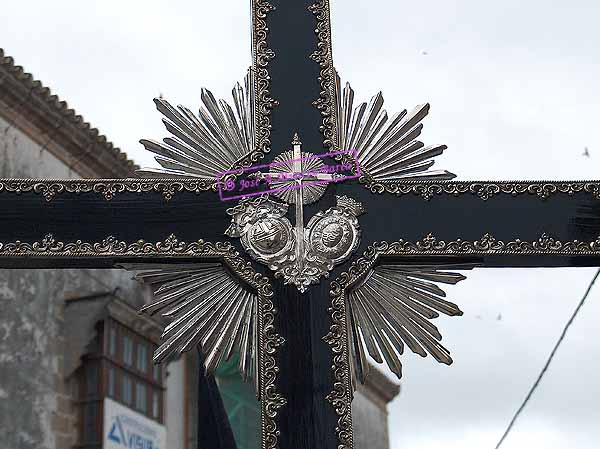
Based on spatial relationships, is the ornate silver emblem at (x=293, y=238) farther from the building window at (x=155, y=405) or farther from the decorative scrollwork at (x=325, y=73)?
the building window at (x=155, y=405)

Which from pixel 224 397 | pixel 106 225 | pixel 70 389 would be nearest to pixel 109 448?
pixel 70 389

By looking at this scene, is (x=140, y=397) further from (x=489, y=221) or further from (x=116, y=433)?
(x=489, y=221)

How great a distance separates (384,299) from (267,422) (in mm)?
438

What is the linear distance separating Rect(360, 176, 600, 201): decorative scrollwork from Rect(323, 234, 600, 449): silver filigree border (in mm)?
142

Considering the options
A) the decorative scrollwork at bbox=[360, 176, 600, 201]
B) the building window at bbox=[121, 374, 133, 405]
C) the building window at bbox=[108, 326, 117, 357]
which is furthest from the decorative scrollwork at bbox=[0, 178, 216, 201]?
the building window at bbox=[121, 374, 133, 405]

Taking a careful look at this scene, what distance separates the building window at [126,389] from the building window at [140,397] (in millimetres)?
114

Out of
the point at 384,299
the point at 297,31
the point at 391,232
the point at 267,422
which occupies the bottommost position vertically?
the point at 267,422

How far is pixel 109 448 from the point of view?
29.4ft

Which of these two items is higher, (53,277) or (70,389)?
(53,277)

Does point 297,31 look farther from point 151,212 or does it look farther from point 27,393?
point 27,393

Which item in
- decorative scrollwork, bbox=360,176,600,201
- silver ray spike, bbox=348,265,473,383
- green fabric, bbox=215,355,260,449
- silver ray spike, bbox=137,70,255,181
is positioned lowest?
silver ray spike, bbox=348,265,473,383

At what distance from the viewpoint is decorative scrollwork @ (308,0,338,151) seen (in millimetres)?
3195

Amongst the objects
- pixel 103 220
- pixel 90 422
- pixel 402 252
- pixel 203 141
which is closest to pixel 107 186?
pixel 103 220

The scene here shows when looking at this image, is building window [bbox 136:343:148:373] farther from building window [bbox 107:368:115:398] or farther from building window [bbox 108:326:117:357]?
building window [bbox 107:368:115:398]
